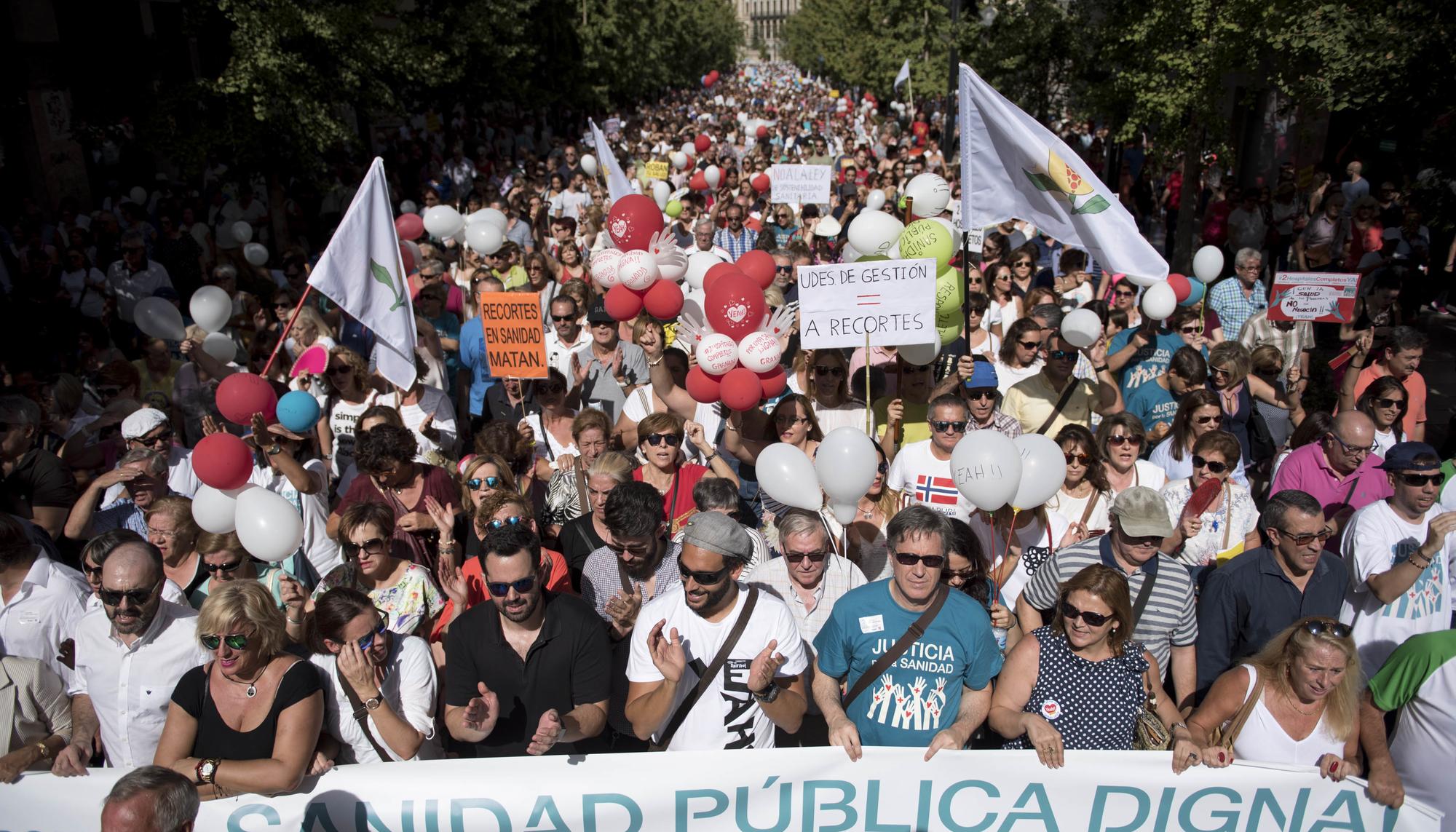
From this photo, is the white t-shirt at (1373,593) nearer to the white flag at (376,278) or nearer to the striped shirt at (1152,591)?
the striped shirt at (1152,591)

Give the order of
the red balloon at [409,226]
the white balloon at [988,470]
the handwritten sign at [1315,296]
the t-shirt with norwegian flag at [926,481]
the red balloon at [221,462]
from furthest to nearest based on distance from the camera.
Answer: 1. the red balloon at [409,226]
2. the handwritten sign at [1315,296]
3. the t-shirt with norwegian flag at [926,481]
4. the red balloon at [221,462]
5. the white balloon at [988,470]

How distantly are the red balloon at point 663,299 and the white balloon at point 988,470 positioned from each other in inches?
95.7

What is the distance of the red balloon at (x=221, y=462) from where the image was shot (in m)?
4.53

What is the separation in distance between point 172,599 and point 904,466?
338 centimetres

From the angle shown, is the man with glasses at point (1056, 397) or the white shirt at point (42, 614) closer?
the white shirt at point (42, 614)

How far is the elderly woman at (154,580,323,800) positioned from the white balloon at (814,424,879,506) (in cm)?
216

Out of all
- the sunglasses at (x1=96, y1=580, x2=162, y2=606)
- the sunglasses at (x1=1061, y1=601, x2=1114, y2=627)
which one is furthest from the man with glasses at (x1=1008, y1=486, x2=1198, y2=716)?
the sunglasses at (x1=96, y1=580, x2=162, y2=606)

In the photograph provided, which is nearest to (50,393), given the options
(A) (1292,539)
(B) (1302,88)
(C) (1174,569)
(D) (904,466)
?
(D) (904,466)

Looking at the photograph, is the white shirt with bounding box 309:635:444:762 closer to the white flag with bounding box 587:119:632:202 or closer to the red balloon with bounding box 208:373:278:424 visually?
Answer: the red balloon with bounding box 208:373:278:424

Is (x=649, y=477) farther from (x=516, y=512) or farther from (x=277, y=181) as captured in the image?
(x=277, y=181)

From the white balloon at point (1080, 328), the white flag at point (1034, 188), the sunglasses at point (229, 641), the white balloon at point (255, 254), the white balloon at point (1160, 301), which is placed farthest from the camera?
the white balloon at point (255, 254)

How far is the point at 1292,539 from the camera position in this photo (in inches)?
161

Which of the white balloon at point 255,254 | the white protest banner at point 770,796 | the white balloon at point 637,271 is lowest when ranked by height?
the white protest banner at point 770,796

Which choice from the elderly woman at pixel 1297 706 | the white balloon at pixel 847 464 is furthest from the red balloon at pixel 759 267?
the elderly woman at pixel 1297 706
